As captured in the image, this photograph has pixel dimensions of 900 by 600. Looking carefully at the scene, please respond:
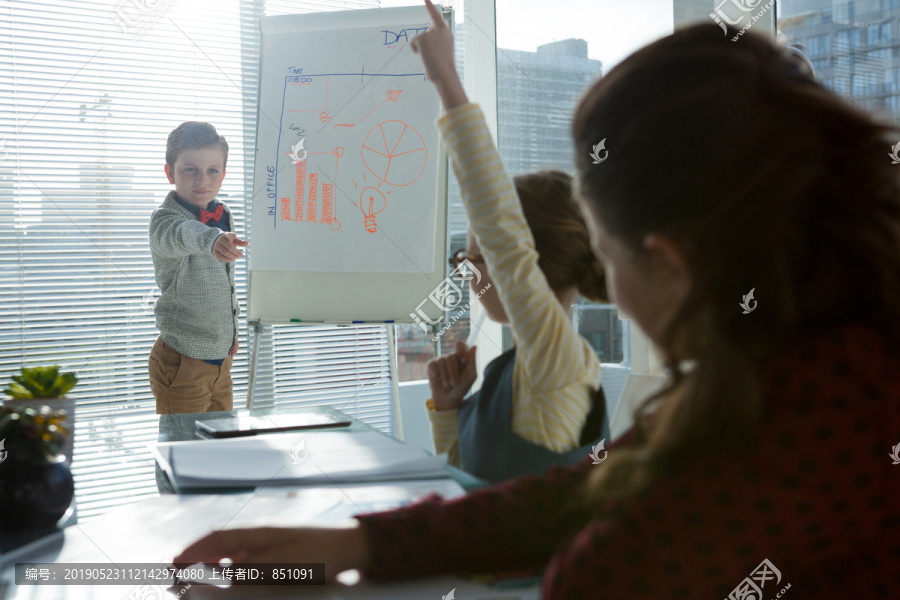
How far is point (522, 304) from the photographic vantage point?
72 centimetres

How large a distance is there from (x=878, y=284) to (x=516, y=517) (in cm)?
26

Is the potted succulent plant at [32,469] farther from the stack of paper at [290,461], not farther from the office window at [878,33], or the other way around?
the office window at [878,33]

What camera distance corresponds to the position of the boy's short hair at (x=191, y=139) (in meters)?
1.71

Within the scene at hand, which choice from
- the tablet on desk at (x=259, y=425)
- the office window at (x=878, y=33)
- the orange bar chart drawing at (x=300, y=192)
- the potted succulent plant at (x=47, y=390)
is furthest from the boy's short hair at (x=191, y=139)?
the office window at (x=878, y=33)

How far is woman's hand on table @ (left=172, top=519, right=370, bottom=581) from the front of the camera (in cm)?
37

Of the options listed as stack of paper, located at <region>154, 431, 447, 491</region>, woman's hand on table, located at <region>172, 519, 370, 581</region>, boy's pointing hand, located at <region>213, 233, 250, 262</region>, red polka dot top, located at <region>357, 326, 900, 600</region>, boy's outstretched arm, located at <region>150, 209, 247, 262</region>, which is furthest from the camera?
boy's outstretched arm, located at <region>150, 209, 247, 262</region>

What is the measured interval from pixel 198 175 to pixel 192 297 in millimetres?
323

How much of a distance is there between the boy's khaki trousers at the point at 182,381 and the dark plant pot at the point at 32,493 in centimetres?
124

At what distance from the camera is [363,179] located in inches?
65.5

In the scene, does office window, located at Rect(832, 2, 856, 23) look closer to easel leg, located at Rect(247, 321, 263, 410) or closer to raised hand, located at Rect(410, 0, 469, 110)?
raised hand, located at Rect(410, 0, 469, 110)

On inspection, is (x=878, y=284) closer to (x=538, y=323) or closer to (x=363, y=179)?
(x=538, y=323)

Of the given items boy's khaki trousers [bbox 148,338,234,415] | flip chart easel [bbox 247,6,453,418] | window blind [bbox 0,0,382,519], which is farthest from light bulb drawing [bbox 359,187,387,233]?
window blind [bbox 0,0,382,519]

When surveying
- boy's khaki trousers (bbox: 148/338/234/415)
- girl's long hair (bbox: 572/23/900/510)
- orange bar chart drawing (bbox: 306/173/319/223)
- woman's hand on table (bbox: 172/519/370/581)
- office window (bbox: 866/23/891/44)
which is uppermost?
office window (bbox: 866/23/891/44)

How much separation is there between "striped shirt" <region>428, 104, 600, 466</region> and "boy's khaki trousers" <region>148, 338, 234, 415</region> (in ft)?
3.63
